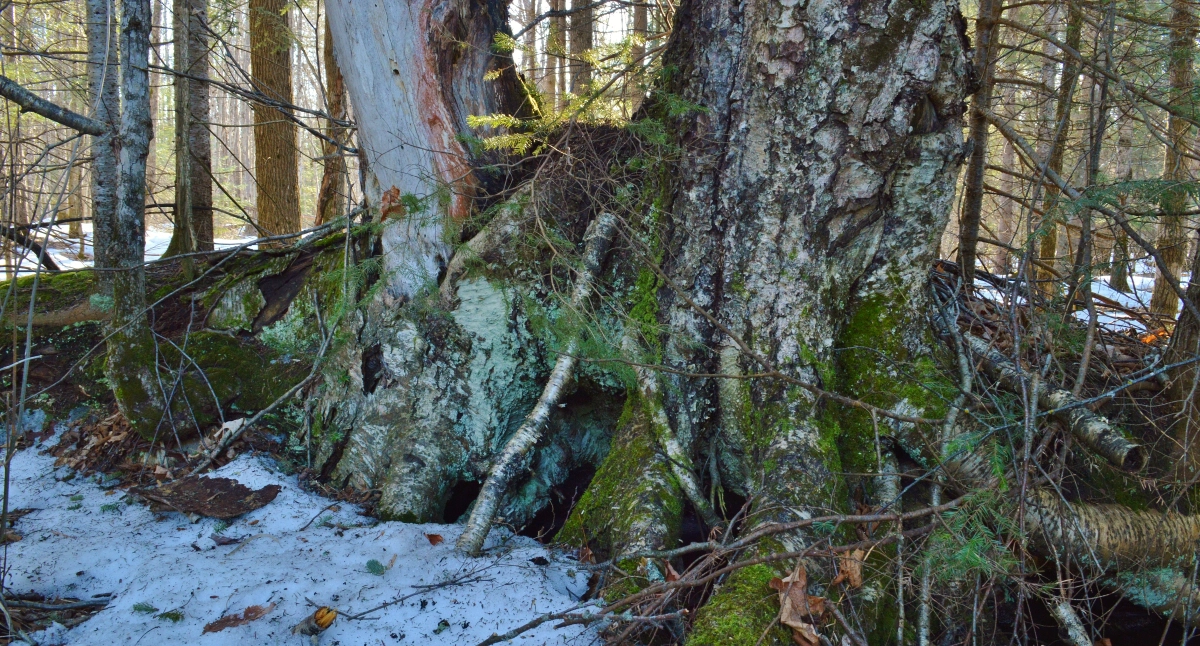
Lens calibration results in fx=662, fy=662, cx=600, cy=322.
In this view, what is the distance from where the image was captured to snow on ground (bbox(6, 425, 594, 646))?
234 centimetres

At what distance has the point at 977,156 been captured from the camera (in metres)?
4.17

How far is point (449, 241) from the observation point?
11.6ft

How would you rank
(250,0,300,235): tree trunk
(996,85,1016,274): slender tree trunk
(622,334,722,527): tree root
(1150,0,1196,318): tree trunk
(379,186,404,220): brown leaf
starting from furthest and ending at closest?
(250,0,300,235): tree trunk, (996,85,1016,274): slender tree trunk, (379,186,404,220): brown leaf, (622,334,722,527): tree root, (1150,0,1196,318): tree trunk

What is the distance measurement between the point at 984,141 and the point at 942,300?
154cm

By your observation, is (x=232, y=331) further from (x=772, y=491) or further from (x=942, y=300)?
(x=942, y=300)

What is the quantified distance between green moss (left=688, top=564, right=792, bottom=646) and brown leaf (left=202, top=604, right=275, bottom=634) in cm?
154

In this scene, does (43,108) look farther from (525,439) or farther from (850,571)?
(850,571)

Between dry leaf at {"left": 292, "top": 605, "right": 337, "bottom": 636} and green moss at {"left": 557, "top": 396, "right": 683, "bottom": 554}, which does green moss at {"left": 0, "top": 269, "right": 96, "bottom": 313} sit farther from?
green moss at {"left": 557, "top": 396, "right": 683, "bottom": 554}

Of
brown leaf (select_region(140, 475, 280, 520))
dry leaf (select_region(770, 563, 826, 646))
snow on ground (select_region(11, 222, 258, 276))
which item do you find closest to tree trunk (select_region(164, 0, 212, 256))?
snow on ground (select_region(11, 222, 258, 276))

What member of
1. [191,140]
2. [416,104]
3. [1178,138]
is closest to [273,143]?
[191,140]

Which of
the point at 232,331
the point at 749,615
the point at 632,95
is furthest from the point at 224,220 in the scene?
the point at 749,615

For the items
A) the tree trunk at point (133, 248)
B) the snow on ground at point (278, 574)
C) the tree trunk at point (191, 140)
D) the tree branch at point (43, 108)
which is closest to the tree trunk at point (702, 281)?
the snow on ground at point (278, 574)

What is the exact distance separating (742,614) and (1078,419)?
156cm

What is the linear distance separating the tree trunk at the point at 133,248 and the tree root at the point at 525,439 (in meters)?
2.15
